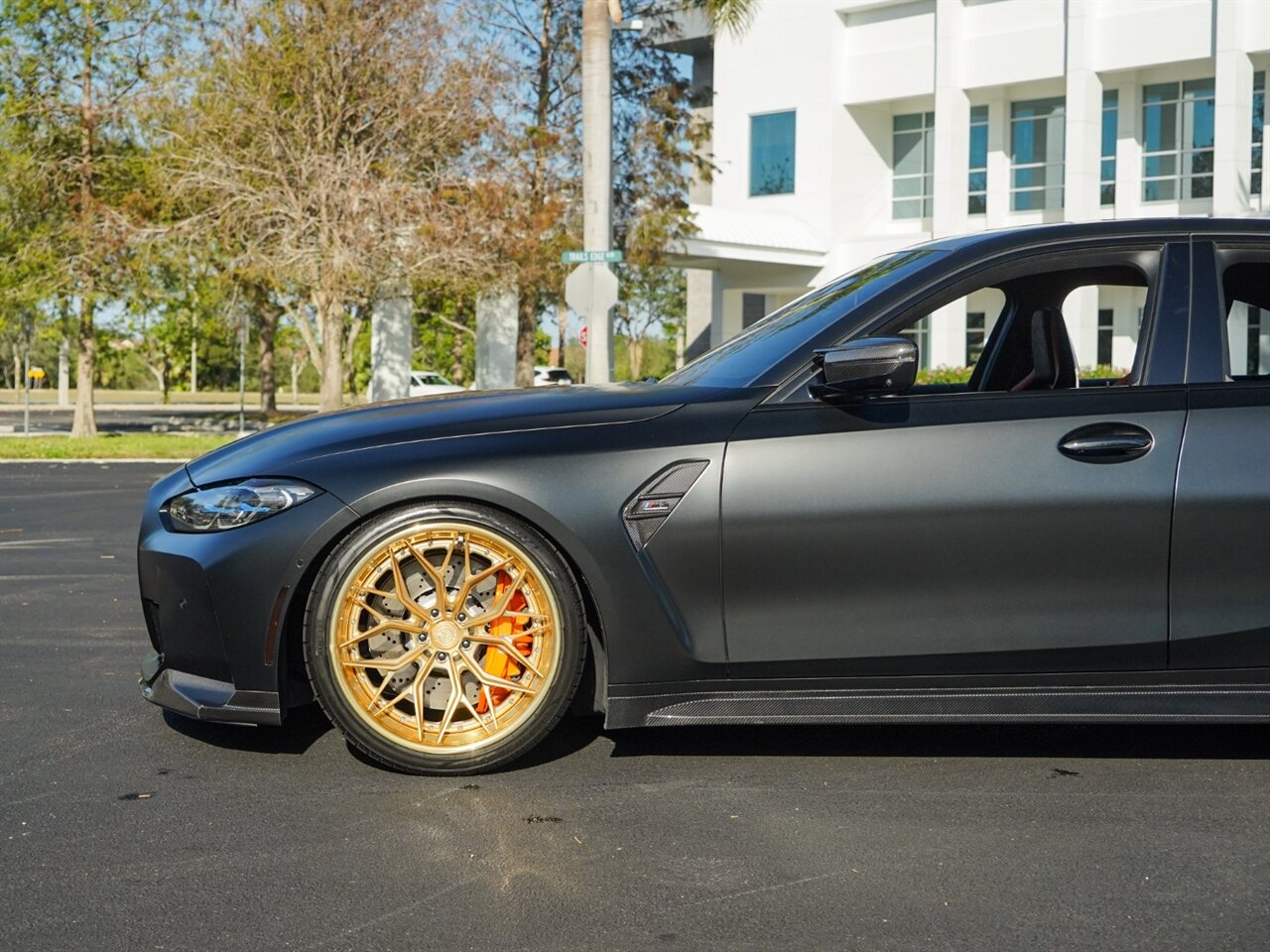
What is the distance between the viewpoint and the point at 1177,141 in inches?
1357

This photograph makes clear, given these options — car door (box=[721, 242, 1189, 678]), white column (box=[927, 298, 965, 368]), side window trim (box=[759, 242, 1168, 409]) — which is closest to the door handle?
car door (box=[721, 242, 1189, 678])

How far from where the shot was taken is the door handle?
14.4 ft

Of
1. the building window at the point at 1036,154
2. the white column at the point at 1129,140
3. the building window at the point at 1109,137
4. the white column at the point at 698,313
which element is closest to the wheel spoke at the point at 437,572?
the white column at the point at 1129,140

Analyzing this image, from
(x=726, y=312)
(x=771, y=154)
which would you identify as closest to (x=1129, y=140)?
(x=771, y=154)

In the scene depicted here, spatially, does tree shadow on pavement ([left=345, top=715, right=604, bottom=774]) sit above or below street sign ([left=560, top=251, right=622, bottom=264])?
below

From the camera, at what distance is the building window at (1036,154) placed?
36.2m

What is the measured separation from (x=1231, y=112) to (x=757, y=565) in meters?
30.8

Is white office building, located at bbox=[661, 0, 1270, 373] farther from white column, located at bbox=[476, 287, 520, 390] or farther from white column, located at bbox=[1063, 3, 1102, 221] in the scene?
white column, located at bbox=[476, 287, 520, 390]

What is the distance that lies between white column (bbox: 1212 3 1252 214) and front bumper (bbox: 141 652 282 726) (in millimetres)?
30541

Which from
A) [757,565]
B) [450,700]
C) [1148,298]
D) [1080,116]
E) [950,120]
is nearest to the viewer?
[757,565]

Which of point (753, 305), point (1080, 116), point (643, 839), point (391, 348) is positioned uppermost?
point (1080, 116)

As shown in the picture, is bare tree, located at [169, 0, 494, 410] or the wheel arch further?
bare tree, located at [169, 0, 494, 410]

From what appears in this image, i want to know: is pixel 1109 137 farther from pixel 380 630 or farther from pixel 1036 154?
pixel 380 630

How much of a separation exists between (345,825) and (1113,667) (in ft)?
7.27
